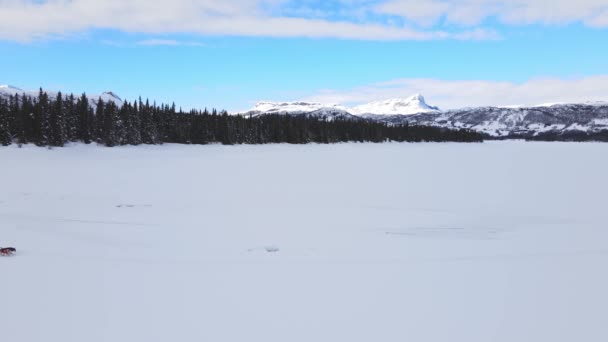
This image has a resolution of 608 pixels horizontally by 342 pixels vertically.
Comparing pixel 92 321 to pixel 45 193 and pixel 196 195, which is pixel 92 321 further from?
pixel 45 193

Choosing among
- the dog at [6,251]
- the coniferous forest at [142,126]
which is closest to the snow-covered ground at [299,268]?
the dog at [6,251]

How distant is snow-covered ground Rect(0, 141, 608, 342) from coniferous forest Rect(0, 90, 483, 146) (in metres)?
33.7

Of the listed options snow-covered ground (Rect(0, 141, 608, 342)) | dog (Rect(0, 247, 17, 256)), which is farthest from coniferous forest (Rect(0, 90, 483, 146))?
dog (Rect(0, 247, 17, 256))

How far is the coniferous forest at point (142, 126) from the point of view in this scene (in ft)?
155

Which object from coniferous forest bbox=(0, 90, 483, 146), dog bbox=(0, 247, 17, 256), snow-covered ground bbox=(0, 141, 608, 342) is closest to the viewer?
snow-covered ground bbox=(0, 141, 608, 342)

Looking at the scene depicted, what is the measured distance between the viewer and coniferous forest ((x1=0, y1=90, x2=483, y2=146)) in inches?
1861

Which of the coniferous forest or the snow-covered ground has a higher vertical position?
the coniferous forest

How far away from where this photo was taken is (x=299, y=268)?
324 inches

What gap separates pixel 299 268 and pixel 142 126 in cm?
6005

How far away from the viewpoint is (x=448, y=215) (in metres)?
15.8

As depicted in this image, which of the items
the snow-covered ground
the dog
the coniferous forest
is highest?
the coniferous forest

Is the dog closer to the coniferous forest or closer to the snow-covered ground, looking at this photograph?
the snow-covered ground

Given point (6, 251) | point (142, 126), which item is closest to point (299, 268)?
point (6, 251)

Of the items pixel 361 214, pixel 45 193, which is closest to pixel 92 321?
pixel 361 214
